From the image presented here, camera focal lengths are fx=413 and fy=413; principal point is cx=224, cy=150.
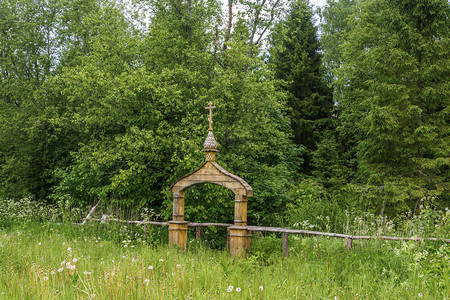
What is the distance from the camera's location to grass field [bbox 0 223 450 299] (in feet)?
14.2

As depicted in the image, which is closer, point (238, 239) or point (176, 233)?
point (238, 239)

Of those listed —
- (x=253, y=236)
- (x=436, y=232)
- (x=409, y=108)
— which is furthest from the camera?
(x=409, y=108)

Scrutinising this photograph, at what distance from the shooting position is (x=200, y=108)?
14070mm

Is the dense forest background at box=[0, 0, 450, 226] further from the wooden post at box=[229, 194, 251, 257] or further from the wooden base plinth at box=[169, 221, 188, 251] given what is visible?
the wooden post at box=[229, 194, 251, 257]

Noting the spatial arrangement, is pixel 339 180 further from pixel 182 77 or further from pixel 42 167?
pixel 42 167

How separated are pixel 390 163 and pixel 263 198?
606cm

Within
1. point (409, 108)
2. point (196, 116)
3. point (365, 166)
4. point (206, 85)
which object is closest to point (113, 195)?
point (196, 116)

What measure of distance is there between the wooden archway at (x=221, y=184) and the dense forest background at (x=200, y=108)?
5.79 ft

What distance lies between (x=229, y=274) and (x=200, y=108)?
9.36 meters

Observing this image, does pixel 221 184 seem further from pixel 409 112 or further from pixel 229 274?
pixel 409 112

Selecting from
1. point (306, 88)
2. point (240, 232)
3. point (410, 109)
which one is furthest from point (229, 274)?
point (306, 88)

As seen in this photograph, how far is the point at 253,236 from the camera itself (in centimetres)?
1157

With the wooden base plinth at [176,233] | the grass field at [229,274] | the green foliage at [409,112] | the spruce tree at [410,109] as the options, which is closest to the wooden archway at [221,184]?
the wooden base plinth at [176,233]

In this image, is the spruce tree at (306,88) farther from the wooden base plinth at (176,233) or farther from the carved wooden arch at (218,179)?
the wooden base plinth at (176,233)
